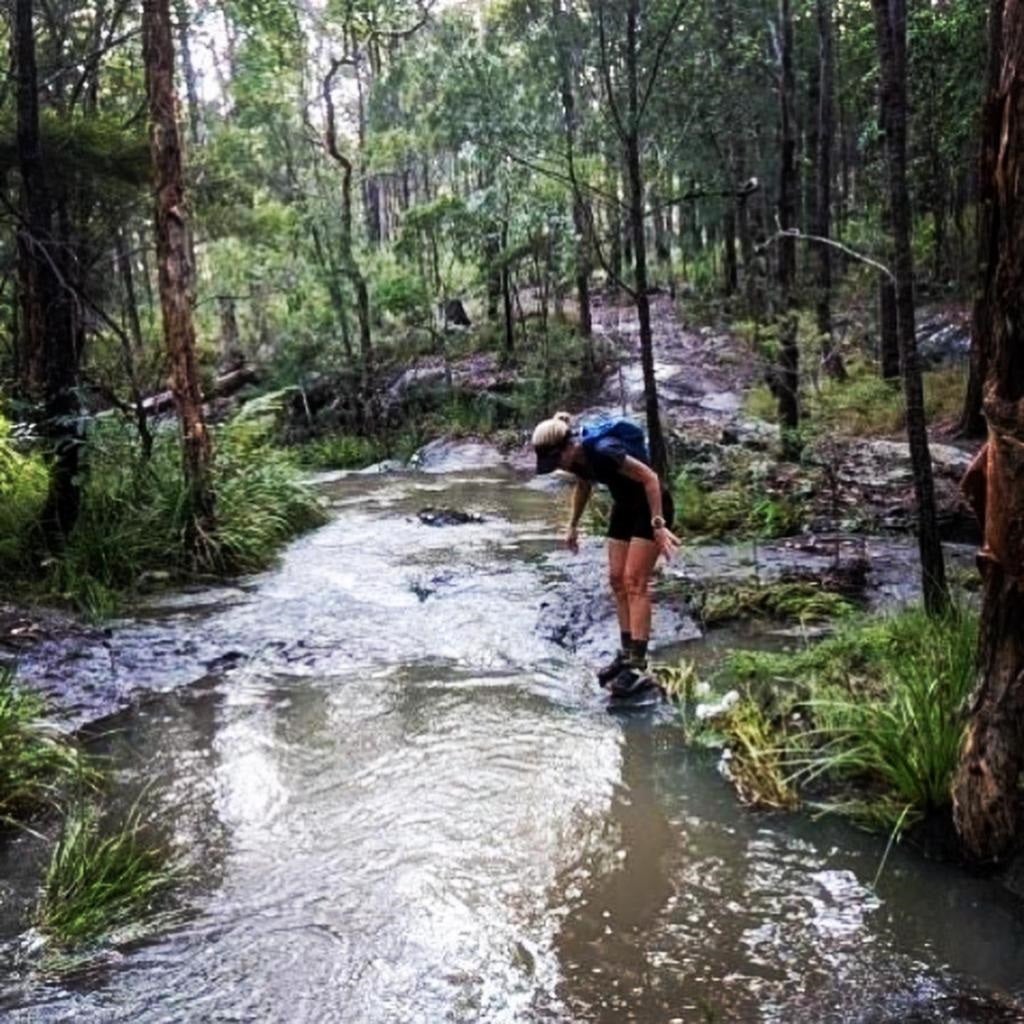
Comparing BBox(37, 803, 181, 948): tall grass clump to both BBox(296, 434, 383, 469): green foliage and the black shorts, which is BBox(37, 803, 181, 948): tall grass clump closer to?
the black shorts

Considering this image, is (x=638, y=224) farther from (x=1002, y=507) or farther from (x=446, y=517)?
(x=1002, y=507)

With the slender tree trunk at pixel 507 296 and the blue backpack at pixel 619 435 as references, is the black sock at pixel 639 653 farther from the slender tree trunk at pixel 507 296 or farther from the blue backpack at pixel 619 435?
the slender tree trunk at pixel 507 296

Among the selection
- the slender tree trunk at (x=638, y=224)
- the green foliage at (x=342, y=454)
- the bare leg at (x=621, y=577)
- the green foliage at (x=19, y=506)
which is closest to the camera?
the bare leg at (x=621, y=577)

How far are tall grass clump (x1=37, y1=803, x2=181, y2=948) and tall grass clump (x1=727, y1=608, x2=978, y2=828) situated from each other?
2.94 meters

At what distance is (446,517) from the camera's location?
14562 millimetres

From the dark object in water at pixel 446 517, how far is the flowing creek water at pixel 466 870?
5.82m

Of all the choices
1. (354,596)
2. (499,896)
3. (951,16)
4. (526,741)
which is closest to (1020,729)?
(499,896)

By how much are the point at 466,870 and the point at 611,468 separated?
2.89 metres

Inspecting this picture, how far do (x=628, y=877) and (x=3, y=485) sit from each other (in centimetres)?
624

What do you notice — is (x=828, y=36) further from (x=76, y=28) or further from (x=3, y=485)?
(x=3, y=485)

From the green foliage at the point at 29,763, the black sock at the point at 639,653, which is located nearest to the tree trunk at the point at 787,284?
the black sock at the point at 639,653

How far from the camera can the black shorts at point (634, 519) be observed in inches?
278

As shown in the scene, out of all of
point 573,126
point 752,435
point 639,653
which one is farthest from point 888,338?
point 639,653

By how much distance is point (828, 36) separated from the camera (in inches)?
845
